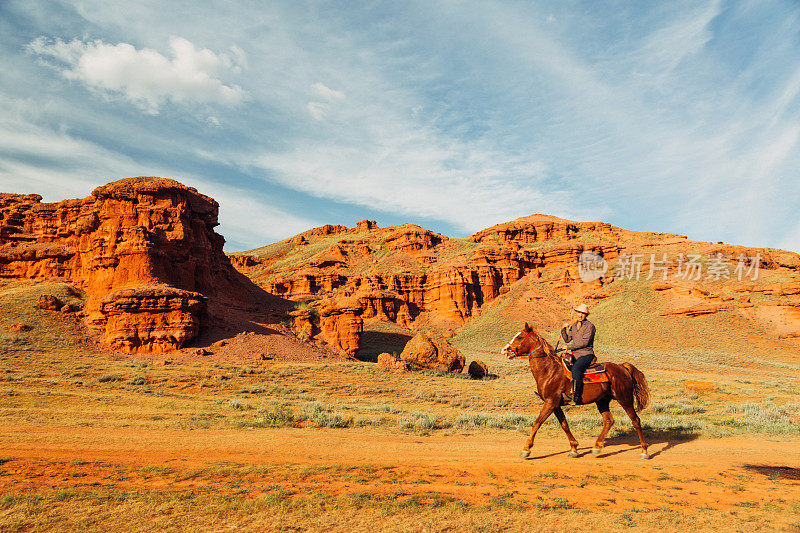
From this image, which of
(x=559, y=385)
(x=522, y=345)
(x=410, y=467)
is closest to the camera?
(x=410, y=467)

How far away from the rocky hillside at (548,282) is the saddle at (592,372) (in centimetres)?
4921

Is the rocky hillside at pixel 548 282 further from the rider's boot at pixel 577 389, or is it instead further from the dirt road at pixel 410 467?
the rider's boot at pixel 577 389

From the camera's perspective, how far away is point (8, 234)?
136 ft

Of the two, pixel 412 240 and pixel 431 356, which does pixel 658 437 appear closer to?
pixel 431 356

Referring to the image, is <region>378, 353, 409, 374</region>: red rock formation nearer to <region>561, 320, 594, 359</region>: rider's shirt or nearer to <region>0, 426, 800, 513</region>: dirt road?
<region>0, 426, 800, 513</region>: dirt road

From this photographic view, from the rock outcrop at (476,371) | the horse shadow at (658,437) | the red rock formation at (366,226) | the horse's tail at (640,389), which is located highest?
the red rock formation at (366,226)

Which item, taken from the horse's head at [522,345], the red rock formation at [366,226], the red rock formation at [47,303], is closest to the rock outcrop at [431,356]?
the horse's head at [522,345]

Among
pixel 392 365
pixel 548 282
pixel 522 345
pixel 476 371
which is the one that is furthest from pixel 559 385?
pixel 548 282

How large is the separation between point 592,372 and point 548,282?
7433 cm

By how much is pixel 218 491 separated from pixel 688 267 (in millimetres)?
86582

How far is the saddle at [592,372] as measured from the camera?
395 inches

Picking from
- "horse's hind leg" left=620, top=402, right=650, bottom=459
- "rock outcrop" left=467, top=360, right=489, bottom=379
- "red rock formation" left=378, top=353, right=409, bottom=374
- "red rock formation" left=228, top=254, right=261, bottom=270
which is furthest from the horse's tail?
"red rock formation" left=228, top=254, right=261, bottom=270

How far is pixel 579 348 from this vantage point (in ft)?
33.3

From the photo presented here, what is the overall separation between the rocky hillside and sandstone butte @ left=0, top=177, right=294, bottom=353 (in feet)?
77.6
